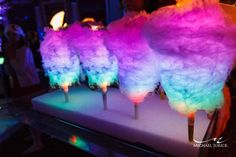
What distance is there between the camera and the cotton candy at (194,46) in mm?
837

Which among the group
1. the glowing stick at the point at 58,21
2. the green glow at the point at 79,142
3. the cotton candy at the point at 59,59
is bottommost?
the green glow at the point at 79,142

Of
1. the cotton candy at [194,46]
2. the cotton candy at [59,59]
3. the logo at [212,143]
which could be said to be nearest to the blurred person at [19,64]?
the cotton candy at [59,59]

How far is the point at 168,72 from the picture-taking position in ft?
3.05

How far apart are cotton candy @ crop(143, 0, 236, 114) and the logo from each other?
0.16 m

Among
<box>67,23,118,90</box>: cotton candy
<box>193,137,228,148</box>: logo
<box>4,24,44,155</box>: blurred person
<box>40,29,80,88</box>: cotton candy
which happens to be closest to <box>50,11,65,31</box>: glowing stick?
<box>40,29,80,88</box>: cotton candy

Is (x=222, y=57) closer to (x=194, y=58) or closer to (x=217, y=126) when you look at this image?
(x=194, y=58)

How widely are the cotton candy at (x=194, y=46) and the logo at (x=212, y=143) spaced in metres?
0.16

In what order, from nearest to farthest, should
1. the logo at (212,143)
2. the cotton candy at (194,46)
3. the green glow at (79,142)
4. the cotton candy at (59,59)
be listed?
1. the cotton candy at (194,46)
2. the logo at (212,143)
3. the green glow at (79,142)
4. the cotton candy at (59,59)

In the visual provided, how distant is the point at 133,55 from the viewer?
1121 millimetres

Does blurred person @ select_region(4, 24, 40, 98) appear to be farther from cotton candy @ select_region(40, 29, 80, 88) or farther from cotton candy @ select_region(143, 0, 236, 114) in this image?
cotton candy @ select_region(143, 0, 236, 114)

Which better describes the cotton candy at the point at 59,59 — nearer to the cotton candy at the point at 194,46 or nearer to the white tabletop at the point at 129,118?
the white tabletop at the point at 129,118

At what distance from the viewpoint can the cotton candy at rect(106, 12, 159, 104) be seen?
1104 mm

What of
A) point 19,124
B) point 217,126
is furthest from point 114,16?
point 217,126

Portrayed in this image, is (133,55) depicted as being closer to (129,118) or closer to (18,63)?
(129,118)
